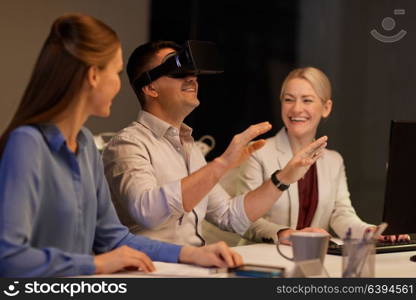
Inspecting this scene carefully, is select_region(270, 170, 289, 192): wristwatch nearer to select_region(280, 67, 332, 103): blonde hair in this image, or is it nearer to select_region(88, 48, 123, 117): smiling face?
select_region(280, 67, 332, 103): blonde hair

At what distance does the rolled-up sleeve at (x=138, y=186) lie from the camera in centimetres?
252

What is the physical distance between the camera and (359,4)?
4.68m

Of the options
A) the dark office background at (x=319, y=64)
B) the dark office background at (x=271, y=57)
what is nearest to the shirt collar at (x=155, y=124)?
the dark office background at (x=271, y=57)

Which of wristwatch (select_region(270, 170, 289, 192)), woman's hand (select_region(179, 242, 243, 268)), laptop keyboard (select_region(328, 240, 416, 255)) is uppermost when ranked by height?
wristwatch (select_region(270, 170, 289, 192))

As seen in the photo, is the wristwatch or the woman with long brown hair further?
the wristwatch

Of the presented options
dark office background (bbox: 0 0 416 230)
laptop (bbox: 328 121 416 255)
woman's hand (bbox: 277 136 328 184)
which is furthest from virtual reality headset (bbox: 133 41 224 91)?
dark office background (bbox: 0 0 416 230)

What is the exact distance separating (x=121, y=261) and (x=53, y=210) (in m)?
0.22

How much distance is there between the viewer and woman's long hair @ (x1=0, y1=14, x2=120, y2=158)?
1.95 metres

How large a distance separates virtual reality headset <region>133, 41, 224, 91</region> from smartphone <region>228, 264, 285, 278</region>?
0.98 metres

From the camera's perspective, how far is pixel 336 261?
7.78 feet

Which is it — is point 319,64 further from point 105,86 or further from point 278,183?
point 105,86

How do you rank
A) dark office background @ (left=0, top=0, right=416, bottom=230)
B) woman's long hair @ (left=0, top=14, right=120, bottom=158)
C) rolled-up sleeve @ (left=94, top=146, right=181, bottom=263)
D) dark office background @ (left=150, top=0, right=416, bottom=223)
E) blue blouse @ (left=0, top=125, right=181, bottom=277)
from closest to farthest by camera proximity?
blue blouse @ (left=0, top=125, right=181, bottom=277), woman's long hair @ (left=0, top=14, right=120, bottom=158), rolled-up sleeve @ (left=94, top=146, right=181, bottom=263), dark office background @ (left=0, top=0, right=416, bottom=230), dark office background @ (left=150, top=0, right=416, bottom=223)

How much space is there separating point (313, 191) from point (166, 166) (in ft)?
2.83

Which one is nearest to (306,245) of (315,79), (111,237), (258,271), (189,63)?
(258,271)
